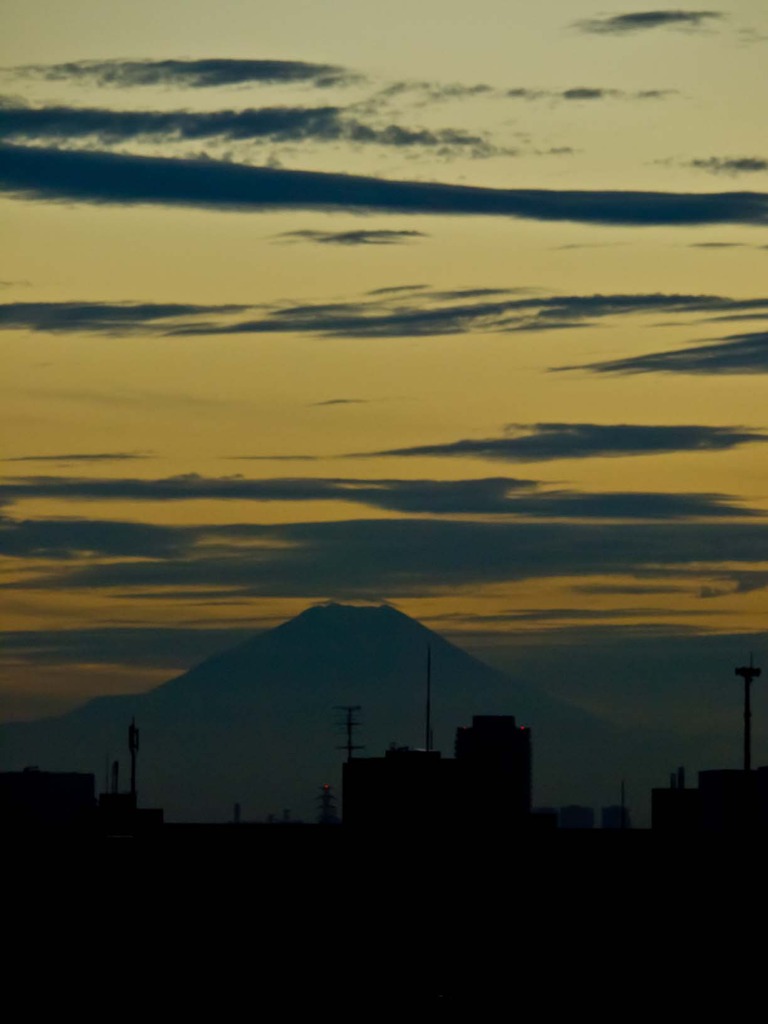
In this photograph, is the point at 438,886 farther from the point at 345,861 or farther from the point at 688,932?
the point at 688,932

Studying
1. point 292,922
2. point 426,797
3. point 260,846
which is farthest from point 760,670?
point 292,922

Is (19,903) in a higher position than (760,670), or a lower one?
lower

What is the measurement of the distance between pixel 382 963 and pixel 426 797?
43.1 meters

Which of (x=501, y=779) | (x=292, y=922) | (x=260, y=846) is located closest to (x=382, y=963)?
(x=292, y=922)

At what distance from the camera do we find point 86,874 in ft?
317

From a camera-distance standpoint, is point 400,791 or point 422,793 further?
point 400,791

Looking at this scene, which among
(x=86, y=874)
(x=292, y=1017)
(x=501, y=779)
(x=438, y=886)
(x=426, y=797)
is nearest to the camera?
(x=292, y=1017)

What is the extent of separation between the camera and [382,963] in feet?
298

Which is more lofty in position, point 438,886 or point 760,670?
point 760,670

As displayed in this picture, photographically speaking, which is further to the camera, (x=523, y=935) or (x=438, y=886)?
(x=438, y=886)

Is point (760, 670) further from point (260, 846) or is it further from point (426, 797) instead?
point (260, 846)

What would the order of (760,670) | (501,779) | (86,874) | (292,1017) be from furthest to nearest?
1. (760,670)
2. (501,779)
3. (86,874)
4. (292,1017)

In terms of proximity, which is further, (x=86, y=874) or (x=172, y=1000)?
→ (x=86, y=874)

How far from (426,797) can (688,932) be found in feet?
131
